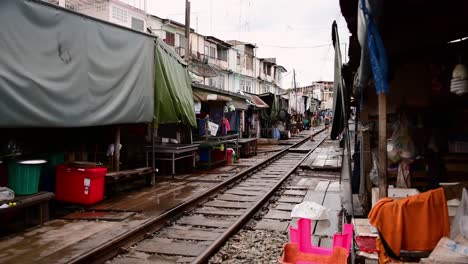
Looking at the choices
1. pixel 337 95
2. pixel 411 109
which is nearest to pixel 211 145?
pixel 411 109

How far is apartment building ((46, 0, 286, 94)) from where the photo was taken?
24766 millimetres

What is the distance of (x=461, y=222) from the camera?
10.6 feet

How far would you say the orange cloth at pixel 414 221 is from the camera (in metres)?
3.31

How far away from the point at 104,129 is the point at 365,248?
866 centimetres

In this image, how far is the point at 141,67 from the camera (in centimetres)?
1041

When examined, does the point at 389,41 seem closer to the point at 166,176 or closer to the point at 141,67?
the point at 141,67

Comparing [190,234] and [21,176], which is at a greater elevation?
[21,176]

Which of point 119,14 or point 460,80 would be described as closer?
point 460,80

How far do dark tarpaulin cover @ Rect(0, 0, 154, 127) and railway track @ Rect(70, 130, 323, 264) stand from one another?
2.55 m

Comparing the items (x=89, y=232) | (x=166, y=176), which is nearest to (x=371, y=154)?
(x=89, y=232)

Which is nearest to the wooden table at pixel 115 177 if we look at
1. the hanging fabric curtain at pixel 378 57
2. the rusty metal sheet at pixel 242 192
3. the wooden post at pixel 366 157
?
the rusty metal sheet at pixel 242 192

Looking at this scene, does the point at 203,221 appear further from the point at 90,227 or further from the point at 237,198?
the point at 237,198

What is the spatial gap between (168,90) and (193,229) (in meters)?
5.36

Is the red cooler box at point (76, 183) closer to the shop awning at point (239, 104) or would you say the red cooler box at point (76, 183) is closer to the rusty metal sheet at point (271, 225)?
the rusty metal sheet at point (271, 225)
